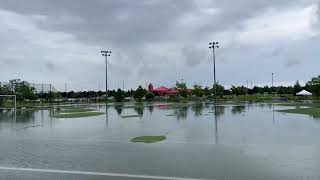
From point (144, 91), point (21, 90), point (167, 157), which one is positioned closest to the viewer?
point (167, 157)

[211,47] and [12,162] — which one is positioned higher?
[211,47]

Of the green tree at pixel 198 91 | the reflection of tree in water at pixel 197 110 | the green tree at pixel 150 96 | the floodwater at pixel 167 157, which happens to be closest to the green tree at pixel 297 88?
the green tree at pixel 198 91

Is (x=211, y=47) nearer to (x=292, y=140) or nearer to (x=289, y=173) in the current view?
(x=292, y=140)

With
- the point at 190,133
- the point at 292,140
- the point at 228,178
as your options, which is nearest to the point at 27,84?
the point at 190,133

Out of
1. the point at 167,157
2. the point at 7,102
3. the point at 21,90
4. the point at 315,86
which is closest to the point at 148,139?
the point at 167,157

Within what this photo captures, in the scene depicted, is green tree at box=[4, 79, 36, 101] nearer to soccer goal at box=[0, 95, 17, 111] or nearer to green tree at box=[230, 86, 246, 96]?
soccer goal at box=[0, 95, 17, 111]

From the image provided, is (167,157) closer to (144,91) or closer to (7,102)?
(7,102)

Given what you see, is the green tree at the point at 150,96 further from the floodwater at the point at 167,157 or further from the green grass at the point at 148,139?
the floodwater at the point at 167,157

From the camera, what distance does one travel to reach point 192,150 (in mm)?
11969

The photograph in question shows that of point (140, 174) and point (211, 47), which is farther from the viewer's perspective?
point (211, 47)

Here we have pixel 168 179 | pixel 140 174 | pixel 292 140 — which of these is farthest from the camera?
pixel 292 140

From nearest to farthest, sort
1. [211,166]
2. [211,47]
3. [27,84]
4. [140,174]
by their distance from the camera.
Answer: [140,174] → [211,166] → [27,84] → [211,47]

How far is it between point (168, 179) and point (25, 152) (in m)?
5.84

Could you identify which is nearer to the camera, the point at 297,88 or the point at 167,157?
the point at 167,157
